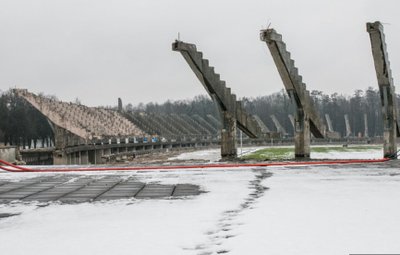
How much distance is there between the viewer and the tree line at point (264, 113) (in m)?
73.9

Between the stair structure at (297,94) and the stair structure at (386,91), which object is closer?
the stair structure at (386,91)

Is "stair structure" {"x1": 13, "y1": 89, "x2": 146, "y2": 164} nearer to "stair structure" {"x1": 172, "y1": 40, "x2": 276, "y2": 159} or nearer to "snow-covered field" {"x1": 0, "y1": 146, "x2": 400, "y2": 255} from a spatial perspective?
"stair structure" {"x1": 172, "y1": 40, "x2": 276, "y2": 159}

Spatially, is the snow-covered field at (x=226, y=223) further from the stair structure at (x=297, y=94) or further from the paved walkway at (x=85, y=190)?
the stair structure at (x=297, y=94)

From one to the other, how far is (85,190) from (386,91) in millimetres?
11493

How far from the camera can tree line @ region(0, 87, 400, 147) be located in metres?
73.9

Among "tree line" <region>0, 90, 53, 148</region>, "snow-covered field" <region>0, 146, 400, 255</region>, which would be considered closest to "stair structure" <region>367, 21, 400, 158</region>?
"snow-covered field" <region>0, 146, 400, 255</region>

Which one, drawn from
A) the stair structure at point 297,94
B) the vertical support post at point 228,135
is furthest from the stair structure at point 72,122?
the stair structure at point 297,94

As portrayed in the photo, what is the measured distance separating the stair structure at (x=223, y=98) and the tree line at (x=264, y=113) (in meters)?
0.50

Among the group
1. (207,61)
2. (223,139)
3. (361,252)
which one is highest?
(207,61)

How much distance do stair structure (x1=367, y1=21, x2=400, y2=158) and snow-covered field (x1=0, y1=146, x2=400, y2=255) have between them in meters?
7.45

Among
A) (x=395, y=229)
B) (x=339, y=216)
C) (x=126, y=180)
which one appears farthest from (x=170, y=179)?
(x=395, y=229)

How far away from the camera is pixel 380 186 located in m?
8.61

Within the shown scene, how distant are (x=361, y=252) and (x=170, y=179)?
6987 millimetres

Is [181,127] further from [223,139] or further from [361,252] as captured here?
[361,252]
